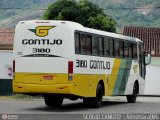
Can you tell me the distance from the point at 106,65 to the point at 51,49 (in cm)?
406

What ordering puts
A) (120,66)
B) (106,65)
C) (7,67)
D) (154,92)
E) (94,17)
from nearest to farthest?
1. (106,65)
2. (120,66)
3. (7,67)
4. (154,92)
5. (94,17)

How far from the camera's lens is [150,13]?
191 meters

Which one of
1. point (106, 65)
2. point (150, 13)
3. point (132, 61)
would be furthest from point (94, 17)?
point (150, 13)

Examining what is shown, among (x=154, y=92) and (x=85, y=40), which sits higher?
(x=85, y=40)

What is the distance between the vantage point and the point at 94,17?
6119cm

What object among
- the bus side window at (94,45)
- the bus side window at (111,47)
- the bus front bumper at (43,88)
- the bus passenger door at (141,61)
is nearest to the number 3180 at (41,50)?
the bus front bumper at (43,88)

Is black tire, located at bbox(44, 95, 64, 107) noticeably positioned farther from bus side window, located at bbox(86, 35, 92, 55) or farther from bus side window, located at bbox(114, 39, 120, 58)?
bus side window, located at bbox(114, 39, 120, 58)

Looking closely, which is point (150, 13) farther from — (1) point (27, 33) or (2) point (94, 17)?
(1) point (27, 33)

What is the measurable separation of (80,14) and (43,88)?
125ft

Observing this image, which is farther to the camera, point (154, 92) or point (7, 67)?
point (154, 92)

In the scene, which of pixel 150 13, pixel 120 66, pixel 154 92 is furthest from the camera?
pixel 150 13

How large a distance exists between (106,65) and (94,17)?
34711 mm

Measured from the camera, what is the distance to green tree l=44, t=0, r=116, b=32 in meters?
60.4

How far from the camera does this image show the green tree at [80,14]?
198 ft
